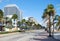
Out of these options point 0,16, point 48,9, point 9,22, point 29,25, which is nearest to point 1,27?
point 0,16

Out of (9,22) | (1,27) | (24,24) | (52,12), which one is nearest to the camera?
(52,12)

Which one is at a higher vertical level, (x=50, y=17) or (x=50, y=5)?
(x=50, y=5)

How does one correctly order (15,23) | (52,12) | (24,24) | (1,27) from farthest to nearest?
(24,24) < (15,23) < (1,27) < (52,12)

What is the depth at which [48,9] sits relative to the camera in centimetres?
4769

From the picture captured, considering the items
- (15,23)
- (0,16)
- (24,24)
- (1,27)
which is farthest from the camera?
(24,24)

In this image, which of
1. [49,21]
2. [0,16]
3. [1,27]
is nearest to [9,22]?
[1,27]

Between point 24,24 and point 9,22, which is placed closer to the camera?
point 9,22

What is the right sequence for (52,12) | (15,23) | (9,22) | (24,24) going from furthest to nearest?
(24,24) → (15,23) → (9,22) → (52,12)

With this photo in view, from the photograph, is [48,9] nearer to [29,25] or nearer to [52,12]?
[52,12]

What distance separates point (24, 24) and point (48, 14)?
407 ft

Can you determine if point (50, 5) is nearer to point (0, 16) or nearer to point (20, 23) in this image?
point (0, 16)

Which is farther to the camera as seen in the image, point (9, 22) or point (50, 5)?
point (9, 22)

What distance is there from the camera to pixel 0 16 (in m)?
85.8

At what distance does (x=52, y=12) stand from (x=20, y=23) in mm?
120036
